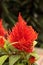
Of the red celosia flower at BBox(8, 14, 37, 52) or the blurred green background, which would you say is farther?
the blurred green background

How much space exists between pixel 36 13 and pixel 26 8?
32 cm

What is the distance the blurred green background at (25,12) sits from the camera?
738 centimetres

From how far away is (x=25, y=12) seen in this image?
26.2 feet

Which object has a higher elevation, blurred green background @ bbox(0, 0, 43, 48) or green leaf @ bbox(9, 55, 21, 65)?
blurred green background @ bbox(0, 0, 43, 48)

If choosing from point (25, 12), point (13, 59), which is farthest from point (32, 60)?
point (25, 12)

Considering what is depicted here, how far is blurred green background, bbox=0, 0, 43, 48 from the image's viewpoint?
24.2 ft

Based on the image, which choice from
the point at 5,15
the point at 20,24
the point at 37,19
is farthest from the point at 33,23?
the point at 20,24

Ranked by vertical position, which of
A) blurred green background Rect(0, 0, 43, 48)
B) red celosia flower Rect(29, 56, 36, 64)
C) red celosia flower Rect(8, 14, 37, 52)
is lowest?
red celosia flower Rect(29, 56, 36, 64)

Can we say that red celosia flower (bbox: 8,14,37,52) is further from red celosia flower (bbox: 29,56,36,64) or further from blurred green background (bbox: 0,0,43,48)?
blurred green background (bbox: 0,0,43,48)

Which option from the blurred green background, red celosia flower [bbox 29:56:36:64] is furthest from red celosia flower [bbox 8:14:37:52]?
the blurred green background

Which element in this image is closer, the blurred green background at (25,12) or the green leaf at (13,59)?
the green leaf at (13,59)

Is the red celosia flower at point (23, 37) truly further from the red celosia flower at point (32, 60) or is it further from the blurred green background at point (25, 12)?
the blurred green background at point (25, 12)

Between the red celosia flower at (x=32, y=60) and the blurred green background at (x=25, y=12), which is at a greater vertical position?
the blurred green background at (x=25, y=12)

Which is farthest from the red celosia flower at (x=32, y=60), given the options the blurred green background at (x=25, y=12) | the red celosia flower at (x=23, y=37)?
the blurred green background at (x=25, y=12)
